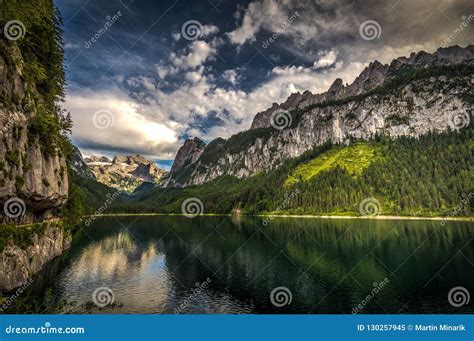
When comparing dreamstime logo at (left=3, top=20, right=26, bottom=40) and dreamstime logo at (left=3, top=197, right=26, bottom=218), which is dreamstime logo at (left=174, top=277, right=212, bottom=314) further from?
dreamstime logo at (left=3, top=20, right=26, bottom=40)

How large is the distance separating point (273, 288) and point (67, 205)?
63071 millimetres

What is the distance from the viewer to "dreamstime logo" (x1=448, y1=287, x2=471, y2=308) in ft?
128

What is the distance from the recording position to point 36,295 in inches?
1706

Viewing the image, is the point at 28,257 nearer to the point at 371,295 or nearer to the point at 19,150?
the point at 19,150

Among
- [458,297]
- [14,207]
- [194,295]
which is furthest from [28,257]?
[458,297]

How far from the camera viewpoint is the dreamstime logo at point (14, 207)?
43.0 m

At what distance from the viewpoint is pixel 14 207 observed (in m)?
45.6

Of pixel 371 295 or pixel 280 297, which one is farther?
pixel 280 297

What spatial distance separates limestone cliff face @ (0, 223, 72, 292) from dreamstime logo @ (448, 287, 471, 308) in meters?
56.1

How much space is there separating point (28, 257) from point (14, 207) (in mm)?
8283

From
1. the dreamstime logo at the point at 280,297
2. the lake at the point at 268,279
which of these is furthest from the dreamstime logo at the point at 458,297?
the dreamstime logo at the point at 280,297

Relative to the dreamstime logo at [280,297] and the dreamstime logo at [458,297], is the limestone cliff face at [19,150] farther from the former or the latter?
the dreamstime logo at [458,297]
